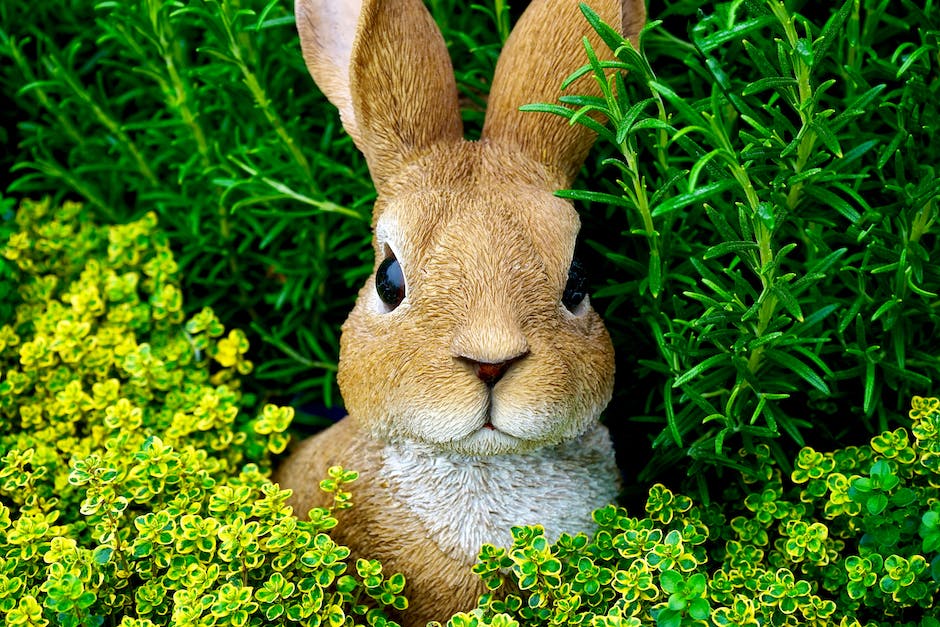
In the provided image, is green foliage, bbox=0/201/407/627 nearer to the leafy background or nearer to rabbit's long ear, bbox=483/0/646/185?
the leafy background

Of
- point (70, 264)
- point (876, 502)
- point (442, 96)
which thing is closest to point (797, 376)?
point (876, 502)

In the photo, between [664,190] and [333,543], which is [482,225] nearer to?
[664,190]

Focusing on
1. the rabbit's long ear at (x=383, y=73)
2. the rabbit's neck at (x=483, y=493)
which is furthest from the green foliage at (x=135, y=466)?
the rabbit's long ear at (x=383, y=73)

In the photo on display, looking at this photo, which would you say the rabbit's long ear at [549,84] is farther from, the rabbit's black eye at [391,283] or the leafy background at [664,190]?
the rabbit's black eye at [391,283]

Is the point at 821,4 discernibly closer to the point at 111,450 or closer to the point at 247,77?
the point at 247,77

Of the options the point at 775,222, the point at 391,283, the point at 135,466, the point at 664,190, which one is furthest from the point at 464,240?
the point at 135,466

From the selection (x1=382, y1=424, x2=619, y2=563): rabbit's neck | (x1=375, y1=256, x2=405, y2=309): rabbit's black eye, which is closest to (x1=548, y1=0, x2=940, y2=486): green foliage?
(x1=382, y1=424, x2=619, y2=563): rabbit's neck

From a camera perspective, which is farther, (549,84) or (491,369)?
(549,84)
